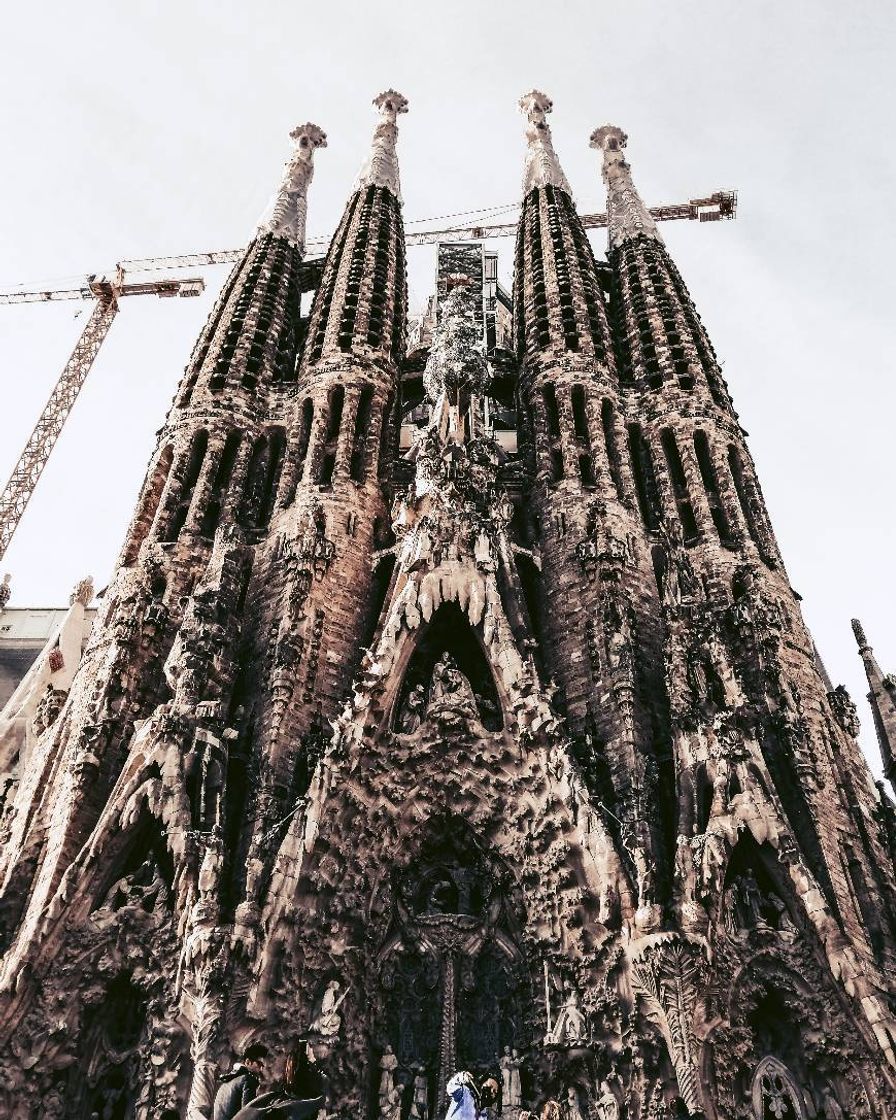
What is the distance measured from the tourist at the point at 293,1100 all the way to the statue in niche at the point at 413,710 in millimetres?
8544

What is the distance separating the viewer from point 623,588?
1683 cm

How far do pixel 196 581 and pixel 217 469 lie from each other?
2.94 meters

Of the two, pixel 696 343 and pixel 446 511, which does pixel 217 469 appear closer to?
pixel 446 511

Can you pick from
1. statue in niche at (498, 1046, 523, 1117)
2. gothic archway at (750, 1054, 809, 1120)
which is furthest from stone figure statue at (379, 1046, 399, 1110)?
gothic archway at (750, 1054, 809, 1120)

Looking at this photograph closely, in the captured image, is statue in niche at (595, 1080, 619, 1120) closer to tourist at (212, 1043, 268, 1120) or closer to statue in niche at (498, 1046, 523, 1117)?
statue in niche at (498, 1046, 523, 1117)

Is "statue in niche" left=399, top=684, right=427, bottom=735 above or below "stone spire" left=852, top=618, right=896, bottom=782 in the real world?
below

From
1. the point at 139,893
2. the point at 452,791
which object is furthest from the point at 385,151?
the point at 139,893

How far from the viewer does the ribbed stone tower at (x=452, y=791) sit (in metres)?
11.5

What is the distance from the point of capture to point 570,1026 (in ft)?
38.1

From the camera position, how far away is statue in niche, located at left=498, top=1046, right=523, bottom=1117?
39.4ft

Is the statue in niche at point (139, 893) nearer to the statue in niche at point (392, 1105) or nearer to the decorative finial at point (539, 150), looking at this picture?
the statue in niche at point (392, 1105)

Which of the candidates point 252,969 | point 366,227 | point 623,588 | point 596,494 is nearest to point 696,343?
point 596,494

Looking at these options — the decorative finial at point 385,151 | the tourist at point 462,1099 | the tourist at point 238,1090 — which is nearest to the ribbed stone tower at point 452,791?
the tourist at point 462,1099

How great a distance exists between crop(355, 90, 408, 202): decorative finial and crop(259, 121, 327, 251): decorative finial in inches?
65.1
